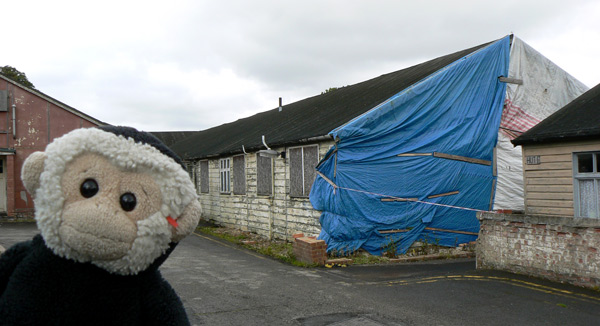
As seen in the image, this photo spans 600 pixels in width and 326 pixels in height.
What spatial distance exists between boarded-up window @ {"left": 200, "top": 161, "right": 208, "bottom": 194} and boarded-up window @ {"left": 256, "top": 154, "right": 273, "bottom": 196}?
6016mm

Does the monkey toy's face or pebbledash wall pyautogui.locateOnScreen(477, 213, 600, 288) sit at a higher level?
the monkey toy's face

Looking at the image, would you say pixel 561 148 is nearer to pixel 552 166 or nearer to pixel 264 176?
pixel 552 166

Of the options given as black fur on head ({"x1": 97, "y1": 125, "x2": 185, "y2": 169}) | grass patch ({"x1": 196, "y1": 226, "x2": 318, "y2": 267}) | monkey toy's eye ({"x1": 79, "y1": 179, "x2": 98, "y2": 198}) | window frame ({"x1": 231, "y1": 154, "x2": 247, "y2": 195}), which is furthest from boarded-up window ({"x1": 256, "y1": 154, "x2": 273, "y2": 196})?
monkey toy's eye ({"x1": 79, "y1": 179, "x2": 98, "y2": 198})

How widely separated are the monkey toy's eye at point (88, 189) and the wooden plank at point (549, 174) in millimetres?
10865

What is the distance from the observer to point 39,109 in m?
19.9

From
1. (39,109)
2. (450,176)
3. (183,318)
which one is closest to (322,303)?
(183,318)

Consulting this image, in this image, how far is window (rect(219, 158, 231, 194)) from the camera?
18.8m

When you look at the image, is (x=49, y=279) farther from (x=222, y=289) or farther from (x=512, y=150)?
(x=512, y=150)

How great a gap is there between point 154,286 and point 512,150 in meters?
13.7

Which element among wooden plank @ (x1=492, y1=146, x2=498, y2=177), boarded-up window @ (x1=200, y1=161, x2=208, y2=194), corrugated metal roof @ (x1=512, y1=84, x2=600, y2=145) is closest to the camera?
corrugated metal roof @ (x1=512, y1=84, x2=600, y2=145)

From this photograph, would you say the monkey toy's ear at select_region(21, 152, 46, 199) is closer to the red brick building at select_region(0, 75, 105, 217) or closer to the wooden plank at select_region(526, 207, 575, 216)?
the wooden plank at select_region(526, 207, 575, 216)

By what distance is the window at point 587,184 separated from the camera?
989cm

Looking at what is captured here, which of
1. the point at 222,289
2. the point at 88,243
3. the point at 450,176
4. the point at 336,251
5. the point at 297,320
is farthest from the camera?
the point at 450,176

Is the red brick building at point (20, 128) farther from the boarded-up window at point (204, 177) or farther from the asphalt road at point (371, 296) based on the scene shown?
the asphalt road at point (371, 296)
